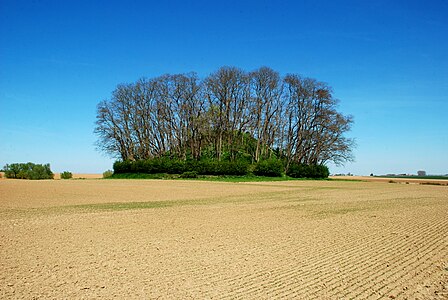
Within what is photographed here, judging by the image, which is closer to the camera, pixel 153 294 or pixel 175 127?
pixel 153 294

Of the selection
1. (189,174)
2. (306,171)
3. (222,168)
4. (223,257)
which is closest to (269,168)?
(222,168)

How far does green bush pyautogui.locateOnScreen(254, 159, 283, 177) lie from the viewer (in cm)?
6125

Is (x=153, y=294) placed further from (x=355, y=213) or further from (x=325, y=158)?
(x=325, y=158)

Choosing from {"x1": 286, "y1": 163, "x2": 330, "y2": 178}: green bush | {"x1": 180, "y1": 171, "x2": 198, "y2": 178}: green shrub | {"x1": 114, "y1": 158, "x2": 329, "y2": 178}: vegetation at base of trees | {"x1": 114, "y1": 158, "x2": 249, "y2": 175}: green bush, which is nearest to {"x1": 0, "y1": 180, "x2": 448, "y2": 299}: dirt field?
{"x1": 180, "y1": 171, "x2": 198, "y2": 178}: green shrub

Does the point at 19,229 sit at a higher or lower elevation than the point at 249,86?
lower

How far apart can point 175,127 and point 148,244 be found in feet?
198

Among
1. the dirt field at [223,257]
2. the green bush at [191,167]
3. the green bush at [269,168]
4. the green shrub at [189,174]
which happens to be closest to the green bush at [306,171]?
the green bush at [269,168]

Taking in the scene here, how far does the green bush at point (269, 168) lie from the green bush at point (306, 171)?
4.60 m

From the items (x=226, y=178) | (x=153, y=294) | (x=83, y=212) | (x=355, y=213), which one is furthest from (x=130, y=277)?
(x=226, y=178)

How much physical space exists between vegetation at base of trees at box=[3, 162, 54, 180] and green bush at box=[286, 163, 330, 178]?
4470 cm

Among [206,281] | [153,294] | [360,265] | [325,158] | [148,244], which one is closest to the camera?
[153,294]

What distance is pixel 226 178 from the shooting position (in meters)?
60.0

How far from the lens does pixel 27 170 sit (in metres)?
72.2

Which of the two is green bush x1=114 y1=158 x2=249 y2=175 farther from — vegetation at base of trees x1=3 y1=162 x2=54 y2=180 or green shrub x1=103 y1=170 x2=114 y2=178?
vegetation at base of trees x1=3 y1=162 x2=54 y2=180
